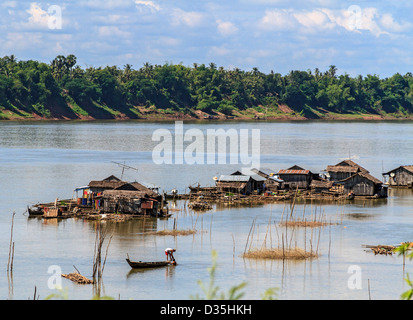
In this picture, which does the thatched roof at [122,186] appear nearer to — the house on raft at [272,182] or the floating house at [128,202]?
the floating house at [128,202]

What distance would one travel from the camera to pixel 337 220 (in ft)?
167

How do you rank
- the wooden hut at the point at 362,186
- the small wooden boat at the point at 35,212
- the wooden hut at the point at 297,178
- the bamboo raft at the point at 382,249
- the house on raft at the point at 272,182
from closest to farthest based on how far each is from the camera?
the bamboo raft at the point at 382,249, the small wooden boat at the point at 35,212, the wooden hut at the point at 362,186, the house on raft at the point at 272,182, the wooden hut at the point at 297,178

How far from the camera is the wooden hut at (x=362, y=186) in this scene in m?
63.0

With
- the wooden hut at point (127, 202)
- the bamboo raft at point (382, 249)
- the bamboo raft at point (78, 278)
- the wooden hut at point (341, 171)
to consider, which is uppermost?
the wooden hut at point (341, 171)

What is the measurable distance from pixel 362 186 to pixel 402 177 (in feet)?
31.7

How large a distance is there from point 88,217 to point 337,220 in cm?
1788

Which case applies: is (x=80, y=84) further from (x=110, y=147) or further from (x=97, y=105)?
(x=110, y=147)

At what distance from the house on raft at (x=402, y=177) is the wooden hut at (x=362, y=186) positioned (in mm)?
7705

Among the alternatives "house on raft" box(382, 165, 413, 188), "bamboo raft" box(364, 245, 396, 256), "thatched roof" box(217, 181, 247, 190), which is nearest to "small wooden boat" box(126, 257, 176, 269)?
"bamboo raft" box(364, 245, 396, 256)

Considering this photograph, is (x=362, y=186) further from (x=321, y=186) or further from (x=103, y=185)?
(x=103, y=185)

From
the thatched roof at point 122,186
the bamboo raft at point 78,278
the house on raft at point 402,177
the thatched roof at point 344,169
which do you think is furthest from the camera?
the house on raft at point 402,177

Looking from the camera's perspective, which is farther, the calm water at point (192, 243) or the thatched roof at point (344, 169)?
the thatched roof at point (344, 169)

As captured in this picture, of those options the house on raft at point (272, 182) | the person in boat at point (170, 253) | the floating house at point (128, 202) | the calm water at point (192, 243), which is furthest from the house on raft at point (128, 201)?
the house on raft at point (272, 182)

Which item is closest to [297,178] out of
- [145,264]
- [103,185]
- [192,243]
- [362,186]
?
[362,186]
